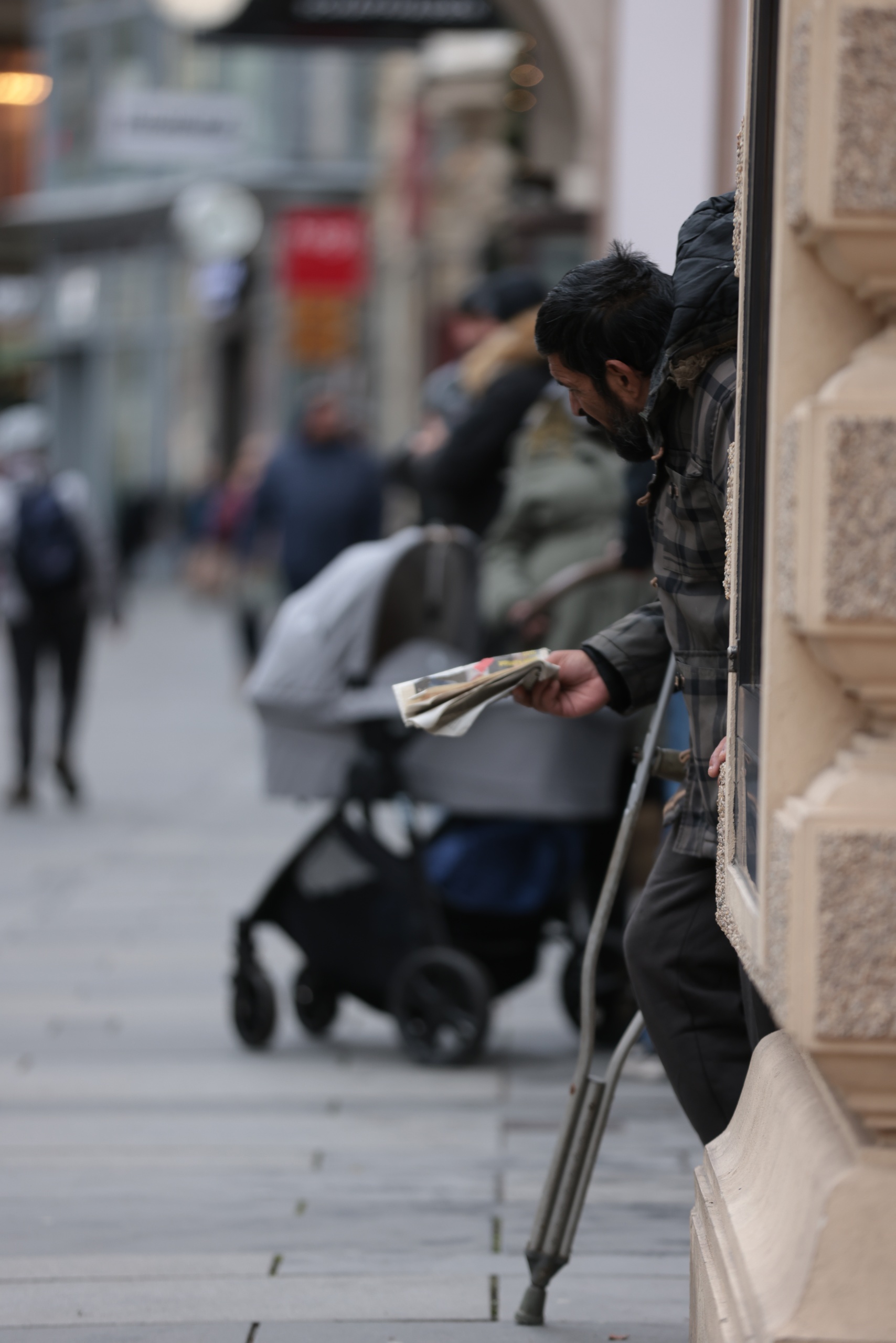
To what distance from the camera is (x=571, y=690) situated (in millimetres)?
3453

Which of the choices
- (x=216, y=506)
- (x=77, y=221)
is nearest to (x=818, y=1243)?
(x=216, y=506)

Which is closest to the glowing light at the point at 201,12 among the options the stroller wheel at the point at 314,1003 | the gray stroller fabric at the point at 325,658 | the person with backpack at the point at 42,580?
the person with backpack at the point at 42,580

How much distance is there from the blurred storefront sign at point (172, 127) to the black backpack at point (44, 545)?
4.70m

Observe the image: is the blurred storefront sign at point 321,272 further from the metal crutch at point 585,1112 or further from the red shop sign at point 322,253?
the metal crutch at point 585,1112

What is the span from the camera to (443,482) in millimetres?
6980

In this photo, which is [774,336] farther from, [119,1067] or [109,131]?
[109,131]

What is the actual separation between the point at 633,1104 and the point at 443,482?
2.41m

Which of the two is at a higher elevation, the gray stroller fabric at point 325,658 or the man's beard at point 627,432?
the man's beard at point 627,432

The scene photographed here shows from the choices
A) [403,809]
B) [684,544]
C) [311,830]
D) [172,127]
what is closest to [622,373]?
[684,544]

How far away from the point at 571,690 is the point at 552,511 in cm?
273

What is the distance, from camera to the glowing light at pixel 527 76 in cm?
1036

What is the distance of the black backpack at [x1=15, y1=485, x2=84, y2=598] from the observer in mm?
11477

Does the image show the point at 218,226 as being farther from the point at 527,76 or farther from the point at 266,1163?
the point at 266,1163

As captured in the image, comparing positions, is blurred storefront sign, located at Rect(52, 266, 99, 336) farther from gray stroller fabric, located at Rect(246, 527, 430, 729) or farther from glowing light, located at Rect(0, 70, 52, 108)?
gray stroller fabric, located at Rect(246, 527, 430, 729)
